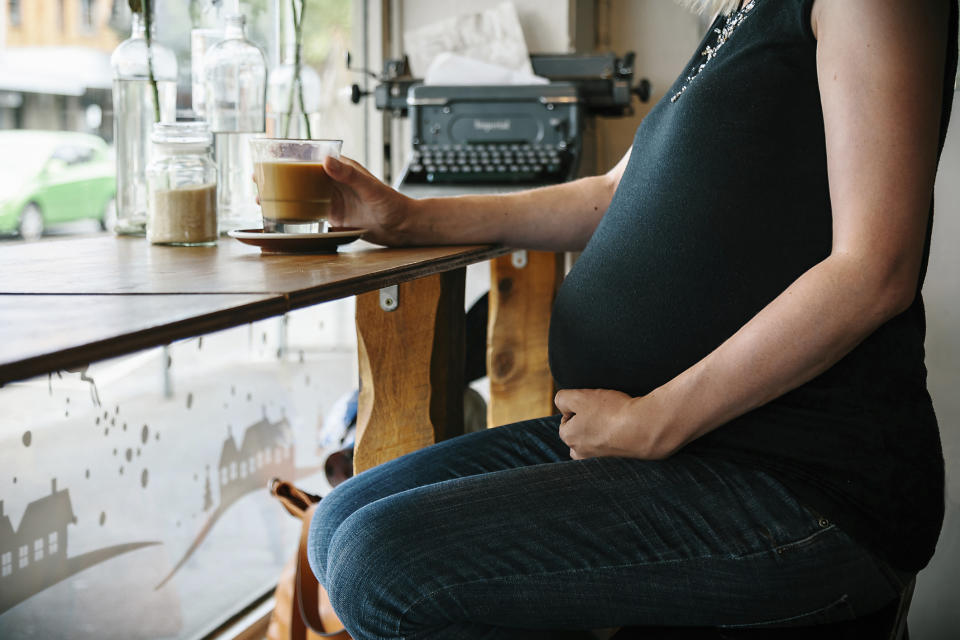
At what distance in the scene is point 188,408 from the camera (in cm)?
188

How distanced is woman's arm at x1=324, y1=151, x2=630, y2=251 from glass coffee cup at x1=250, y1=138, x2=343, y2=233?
0.02m

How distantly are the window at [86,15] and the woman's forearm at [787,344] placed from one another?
124cm

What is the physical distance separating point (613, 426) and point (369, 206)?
1.46 ft

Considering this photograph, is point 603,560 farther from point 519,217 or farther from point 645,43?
point 645,43

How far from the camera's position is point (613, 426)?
89cm

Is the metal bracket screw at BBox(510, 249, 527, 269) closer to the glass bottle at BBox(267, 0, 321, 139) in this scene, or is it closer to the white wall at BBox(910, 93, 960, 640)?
the glass bottle at BBox(267, 0, 321, 139)

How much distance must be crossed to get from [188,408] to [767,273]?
4.44ft

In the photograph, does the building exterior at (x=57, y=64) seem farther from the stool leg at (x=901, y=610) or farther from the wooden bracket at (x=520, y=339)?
the stool leg at (x=901, y=610)

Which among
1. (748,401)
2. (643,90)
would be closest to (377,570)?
(748,401)

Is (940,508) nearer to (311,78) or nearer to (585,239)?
(585,239)

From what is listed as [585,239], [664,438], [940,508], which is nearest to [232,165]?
[585,239]

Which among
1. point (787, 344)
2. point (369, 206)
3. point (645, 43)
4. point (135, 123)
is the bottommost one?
point (787, 344)

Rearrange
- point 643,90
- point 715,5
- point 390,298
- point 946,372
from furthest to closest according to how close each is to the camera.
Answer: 1. point 643,90
2. point 946,372
3. point 390,298
4. point 715,5

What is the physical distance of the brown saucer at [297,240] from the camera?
1.05 m
